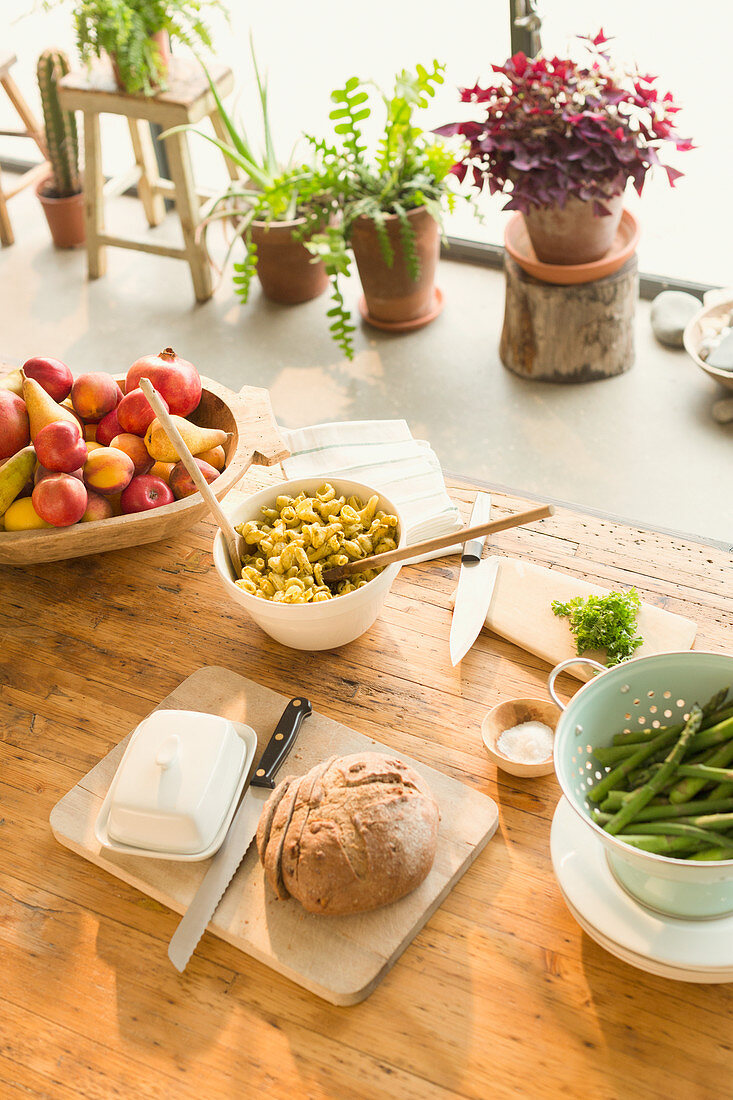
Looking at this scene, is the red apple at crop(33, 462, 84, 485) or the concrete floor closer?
the red apple at crop(33, 462, 84, 485)

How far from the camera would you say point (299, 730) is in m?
1.13

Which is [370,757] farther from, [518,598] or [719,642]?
[719,642]

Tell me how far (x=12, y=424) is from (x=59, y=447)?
0.12m

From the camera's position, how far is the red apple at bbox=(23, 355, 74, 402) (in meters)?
1.41

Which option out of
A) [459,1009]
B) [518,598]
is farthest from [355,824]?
[518,598]

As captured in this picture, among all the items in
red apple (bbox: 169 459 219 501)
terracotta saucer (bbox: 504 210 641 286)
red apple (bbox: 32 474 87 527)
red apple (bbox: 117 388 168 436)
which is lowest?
A: terracotta saucer (bbox: 504 210 641 286)

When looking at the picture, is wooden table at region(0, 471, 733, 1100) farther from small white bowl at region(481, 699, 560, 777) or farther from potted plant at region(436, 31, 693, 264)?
potted plant at region(436, 31, 693, 264)

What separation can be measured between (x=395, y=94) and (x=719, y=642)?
2367 mm

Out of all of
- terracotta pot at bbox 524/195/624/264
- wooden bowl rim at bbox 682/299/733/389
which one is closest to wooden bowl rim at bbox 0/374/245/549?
terracotta pot at bbox 524/195/624/264

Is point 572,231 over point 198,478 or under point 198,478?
under

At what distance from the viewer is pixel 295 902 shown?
97 cm

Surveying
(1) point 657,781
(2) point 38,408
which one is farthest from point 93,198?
(1) point 657,781

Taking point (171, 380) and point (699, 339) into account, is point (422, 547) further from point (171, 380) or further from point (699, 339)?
point (699, 339)

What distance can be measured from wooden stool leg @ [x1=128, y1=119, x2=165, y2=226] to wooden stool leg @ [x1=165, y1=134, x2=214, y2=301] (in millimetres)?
308
